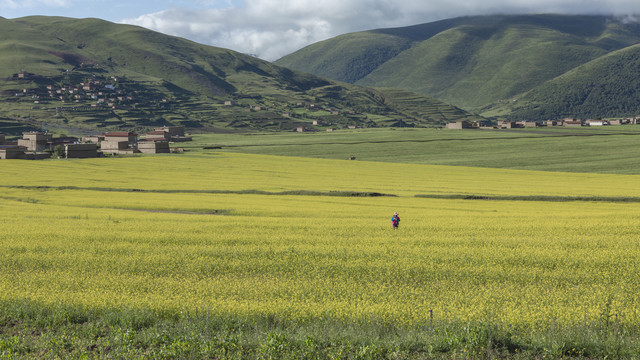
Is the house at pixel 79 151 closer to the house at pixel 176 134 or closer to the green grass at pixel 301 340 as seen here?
the house at pixel 176 134

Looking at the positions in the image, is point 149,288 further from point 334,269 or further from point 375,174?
point 375,174

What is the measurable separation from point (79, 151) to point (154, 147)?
1774 cm

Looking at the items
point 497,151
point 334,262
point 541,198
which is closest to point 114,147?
point 497,151

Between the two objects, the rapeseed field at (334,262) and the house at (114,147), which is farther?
the house at (114,147)

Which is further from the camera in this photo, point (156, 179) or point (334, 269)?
point (156, 179)

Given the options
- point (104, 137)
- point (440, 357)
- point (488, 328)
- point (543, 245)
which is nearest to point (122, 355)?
point (440, 357)

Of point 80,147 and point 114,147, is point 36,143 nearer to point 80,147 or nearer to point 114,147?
point 114,147

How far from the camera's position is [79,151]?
358 feet

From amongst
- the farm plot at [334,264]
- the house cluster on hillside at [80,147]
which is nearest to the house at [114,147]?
the house cluster on hillside at [80,147]

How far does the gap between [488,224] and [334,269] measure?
1437 centimetres

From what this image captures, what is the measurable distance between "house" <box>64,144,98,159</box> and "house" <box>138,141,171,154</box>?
13.8m

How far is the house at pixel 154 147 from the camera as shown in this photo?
402 feet

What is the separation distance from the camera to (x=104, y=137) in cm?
16138

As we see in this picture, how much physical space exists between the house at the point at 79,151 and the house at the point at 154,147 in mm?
13826
